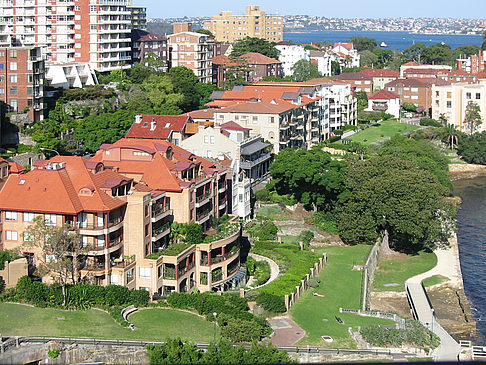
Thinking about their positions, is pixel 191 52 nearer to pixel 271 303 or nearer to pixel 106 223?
Result: pixel 106 223

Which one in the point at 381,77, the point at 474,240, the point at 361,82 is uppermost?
the point at 381,77

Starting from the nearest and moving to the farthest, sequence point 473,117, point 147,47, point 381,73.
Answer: point 147,47
point 473,117
point 381,73

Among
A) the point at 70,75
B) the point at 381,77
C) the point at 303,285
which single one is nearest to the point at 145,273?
the point at 303,285

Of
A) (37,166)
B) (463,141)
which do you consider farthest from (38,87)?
(463,141)

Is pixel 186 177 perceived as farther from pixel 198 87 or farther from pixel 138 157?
pixel 198 87

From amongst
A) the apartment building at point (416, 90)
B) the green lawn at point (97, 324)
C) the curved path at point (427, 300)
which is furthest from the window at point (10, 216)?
the apartment building at point (416, 90)

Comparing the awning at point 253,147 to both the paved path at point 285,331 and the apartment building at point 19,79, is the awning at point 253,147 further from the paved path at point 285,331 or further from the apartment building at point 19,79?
the paved path at point 285,331
